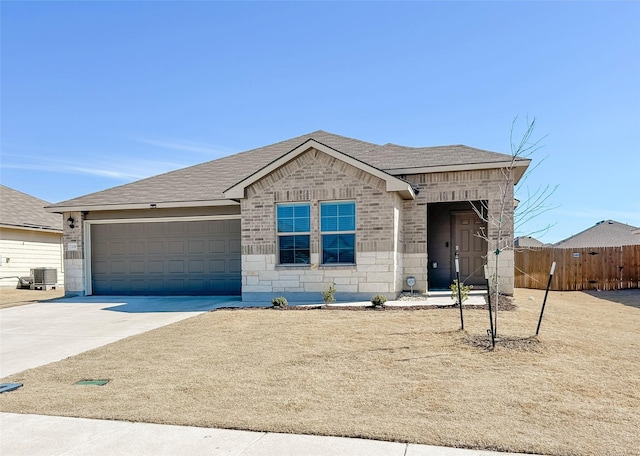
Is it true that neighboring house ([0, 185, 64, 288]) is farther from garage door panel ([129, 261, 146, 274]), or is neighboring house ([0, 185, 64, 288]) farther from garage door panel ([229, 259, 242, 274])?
garage door panel ([229, 259, 242, 274])

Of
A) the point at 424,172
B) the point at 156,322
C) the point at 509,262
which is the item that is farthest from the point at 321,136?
the point at 156,322

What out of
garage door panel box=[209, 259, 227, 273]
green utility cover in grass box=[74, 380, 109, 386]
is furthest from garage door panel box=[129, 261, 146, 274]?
green utility cover in grass box=[74, 380, 109, 386]

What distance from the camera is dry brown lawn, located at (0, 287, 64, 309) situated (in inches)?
587

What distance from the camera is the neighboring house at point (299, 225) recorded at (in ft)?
39.4

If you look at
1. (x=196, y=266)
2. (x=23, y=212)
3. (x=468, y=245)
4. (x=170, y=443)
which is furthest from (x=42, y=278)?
(x=170, y=443)

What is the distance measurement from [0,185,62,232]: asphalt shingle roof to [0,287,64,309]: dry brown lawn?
313 cm

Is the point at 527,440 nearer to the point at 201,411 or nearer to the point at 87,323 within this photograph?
the point at 201,411

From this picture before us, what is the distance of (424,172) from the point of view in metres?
13.2

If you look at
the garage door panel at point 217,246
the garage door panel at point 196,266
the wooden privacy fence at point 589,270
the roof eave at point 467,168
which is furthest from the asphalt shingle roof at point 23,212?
the wooden privacy fence at point 589,270

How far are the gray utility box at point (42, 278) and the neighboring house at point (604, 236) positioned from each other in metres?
33.8

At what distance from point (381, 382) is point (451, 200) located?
350 inches

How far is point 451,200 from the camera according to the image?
1314 cm

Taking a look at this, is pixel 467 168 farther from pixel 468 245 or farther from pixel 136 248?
pixel 136 248

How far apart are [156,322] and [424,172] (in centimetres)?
872
